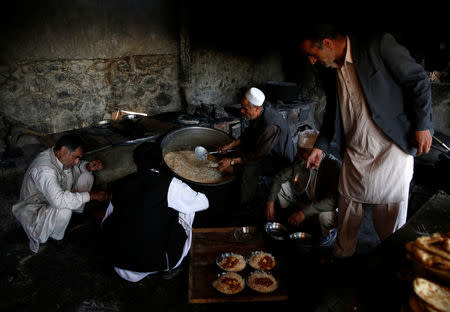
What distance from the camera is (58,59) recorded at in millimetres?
4645

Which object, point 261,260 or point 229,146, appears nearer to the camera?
point 261,260

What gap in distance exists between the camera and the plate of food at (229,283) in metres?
2.82

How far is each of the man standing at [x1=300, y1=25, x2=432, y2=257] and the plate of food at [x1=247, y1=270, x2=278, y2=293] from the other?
0.97 meters

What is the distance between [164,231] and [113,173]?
1.99 meters

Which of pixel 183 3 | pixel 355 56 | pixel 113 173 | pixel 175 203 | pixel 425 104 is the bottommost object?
pixel 113 173

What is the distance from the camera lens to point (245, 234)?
3623mm

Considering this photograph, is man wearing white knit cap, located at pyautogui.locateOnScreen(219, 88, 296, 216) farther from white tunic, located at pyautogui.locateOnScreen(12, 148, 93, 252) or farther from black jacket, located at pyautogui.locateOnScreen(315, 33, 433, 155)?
white tunic, located at pyautogui.locateOnScreen(12, 148, 93, 252)

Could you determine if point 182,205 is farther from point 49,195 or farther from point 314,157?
point 49,195

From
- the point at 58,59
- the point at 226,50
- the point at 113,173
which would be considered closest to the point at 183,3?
the point at 226,50

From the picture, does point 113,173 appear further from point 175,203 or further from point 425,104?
point 425,104

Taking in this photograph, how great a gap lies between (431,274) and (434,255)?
0.09m

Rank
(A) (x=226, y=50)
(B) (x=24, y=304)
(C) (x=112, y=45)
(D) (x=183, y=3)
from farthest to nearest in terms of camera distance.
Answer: (A) (x=226, y=50) → (D) (x=183, y=3) → (C) (x=112, y=45) → (B) (x=24, y=304)

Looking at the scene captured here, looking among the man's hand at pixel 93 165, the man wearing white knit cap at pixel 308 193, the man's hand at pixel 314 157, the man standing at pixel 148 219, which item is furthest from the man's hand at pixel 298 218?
the man's hand at pixel 93 165

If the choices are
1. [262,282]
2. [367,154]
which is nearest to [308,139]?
[367,154]
